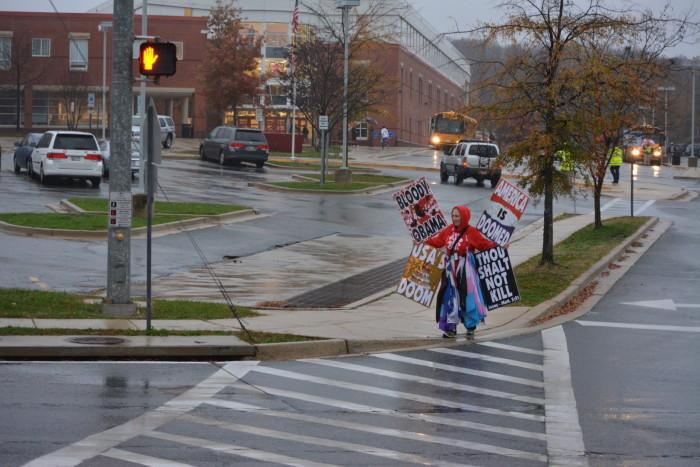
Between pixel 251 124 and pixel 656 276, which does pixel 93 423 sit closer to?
pixel 656 276

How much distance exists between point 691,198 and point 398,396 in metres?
35.0

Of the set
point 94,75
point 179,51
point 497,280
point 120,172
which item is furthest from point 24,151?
point 94,75

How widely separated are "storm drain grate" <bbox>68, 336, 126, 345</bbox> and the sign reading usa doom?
18.1 feet

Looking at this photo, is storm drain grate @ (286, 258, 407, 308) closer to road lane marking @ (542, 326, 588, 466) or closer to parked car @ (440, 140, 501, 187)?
road lane marking @ (542, 326, 588, 466)

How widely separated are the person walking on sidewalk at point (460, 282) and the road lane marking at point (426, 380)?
212cm

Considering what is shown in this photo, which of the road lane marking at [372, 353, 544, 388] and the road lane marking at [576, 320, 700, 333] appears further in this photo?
the road lane marking at [576, 320, 700, 333]

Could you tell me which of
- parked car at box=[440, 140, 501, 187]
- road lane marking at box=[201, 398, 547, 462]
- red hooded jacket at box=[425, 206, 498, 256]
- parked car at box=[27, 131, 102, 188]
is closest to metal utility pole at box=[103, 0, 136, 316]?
red hooded jacket at box=[425, 206, 498, 256]

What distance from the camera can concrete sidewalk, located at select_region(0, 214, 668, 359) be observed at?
12906 millimetres

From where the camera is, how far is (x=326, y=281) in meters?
20.0

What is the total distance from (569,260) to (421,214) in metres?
7.08

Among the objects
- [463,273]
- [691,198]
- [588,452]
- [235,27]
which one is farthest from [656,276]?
[235,27]

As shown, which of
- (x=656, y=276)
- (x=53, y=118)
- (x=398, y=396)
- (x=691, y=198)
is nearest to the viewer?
(x=398, y=396)

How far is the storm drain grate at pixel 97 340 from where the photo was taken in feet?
43.0

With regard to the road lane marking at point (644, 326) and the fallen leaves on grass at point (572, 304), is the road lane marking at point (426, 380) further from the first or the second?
the road lane marking at point (644, 326)
